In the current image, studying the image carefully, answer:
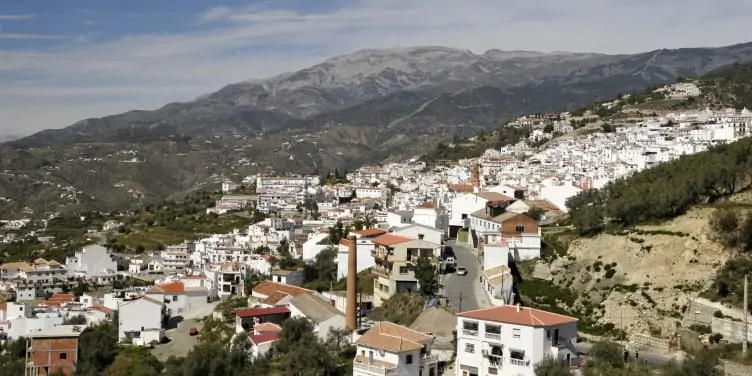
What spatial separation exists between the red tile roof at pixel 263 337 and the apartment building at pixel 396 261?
397cm

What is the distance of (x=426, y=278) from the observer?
93.3 feet

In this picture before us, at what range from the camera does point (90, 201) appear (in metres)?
128

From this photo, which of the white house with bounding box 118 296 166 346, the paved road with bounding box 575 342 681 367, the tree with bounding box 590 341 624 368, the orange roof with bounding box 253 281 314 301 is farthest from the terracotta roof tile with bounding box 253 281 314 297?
the tree with bounding box 590 341 624 368

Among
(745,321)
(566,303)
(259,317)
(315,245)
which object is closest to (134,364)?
(259,317)

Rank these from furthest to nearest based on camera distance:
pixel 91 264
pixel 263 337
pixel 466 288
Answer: pixel 91 264 → pixel 263 337 → pixel 466 288

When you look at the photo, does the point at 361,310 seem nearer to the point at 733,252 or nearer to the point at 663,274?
the point at 663,274

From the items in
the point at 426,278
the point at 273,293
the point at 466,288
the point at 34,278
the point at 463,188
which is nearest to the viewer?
the point at 426,278

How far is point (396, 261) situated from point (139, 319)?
43.4 ft

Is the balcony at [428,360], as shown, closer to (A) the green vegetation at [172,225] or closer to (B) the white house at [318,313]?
(B) the white house at [318,313]

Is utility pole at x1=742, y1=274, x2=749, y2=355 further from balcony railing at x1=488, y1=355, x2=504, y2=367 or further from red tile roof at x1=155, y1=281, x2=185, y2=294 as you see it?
red tile roof at x1=155, y1=281, x2=185, y2=294

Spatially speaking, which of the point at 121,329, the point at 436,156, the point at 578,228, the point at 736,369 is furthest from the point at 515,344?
the point at 436,156

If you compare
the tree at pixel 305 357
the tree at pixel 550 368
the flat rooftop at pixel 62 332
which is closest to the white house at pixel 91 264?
the flat rooftop at pixel 62 332

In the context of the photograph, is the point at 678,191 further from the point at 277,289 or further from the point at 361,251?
the point at 277,289

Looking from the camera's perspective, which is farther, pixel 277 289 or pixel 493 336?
pixel 277 289
